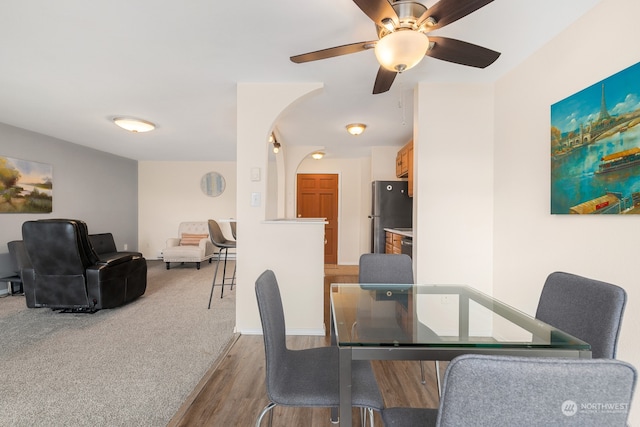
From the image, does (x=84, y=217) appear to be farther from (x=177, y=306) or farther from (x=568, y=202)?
(x=568, y=202)

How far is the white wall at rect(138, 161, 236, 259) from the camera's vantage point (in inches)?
273

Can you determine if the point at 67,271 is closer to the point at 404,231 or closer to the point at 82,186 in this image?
the point at 82,186

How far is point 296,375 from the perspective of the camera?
126 cm

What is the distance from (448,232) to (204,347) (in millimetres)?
2349

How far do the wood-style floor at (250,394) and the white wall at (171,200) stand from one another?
502 centimetres

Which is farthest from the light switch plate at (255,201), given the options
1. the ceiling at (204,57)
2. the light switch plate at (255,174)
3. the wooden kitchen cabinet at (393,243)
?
the wooden kitchen cabinet at (393,243)

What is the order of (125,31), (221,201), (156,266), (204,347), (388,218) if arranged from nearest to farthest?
(125,31) → (204,347) → (388,218) → (156,266) → (221,201)

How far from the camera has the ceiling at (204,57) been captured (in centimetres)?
177

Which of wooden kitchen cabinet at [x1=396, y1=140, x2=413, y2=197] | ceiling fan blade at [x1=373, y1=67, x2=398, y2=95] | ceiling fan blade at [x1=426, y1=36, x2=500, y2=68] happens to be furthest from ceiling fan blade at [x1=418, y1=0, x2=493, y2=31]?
wooden kitchen cabinet at [x1=396, y1=140, x2=413, y2=197]

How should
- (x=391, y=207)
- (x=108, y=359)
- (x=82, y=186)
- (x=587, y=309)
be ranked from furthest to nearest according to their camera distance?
(x=82, y=186) < (x=391, y=207) < (x=108, y=359) < (x=587, y=309)

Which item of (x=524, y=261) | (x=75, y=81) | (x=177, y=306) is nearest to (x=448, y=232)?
(x=524, y=261)

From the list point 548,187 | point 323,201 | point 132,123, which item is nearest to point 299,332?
point 548,187

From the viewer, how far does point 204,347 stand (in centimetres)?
248

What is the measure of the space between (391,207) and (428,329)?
3838 mm
